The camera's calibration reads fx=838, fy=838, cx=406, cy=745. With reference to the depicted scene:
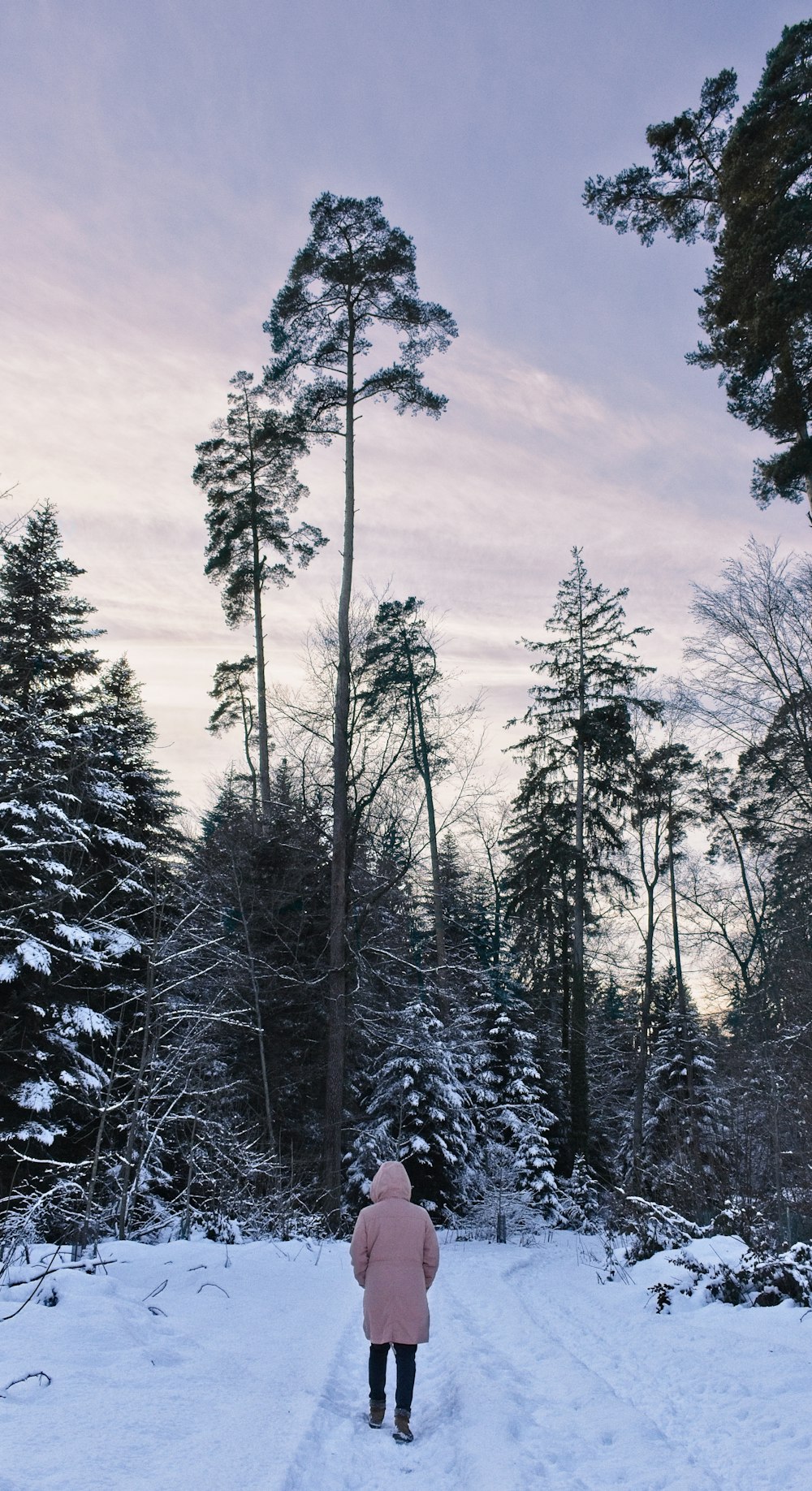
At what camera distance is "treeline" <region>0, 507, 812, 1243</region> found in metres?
12.2

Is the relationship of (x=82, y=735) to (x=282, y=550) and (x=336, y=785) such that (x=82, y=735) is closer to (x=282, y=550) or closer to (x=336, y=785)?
(x=336, y=785)

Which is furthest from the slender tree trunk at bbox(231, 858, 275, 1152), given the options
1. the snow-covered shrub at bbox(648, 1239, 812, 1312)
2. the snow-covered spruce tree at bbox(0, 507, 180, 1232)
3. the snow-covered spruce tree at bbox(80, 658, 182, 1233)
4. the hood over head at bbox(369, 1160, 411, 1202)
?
the hood over head at bbox(369, 1160, 411, 1202)

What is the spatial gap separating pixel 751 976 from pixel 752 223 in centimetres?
2159

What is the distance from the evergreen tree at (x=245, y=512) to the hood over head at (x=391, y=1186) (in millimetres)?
18697

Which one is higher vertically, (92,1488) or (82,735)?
(82,735)

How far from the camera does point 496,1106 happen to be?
846 inches

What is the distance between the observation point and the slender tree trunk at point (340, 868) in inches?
570

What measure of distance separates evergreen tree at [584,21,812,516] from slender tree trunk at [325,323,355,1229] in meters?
6.18

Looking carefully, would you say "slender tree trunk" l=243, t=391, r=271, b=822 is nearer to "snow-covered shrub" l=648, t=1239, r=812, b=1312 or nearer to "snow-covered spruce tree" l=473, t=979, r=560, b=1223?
"snow-covered spruce tree" l=473, t=979, r=560, b=1223

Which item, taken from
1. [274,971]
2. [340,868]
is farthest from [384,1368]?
[274,971]

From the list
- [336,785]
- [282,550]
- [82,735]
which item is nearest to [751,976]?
[336,785]

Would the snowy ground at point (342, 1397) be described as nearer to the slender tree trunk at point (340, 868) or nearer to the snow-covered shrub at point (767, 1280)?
the snow-covered shrub at point (767, 1280)

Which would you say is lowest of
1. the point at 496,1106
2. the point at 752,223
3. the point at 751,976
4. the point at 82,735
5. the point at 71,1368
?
the point at 496,1106

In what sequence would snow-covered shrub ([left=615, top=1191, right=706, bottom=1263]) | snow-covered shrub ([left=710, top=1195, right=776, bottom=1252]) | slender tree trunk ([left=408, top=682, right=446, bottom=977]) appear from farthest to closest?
slender tree trunk ([left=408, top=682, right=446, bottom=977]), snow-covered shrub ([left=615, top=1191, right=706, bottom=1263]), snow-covered shrub ([left=710, top=1195, right=776, bottom=1252])
